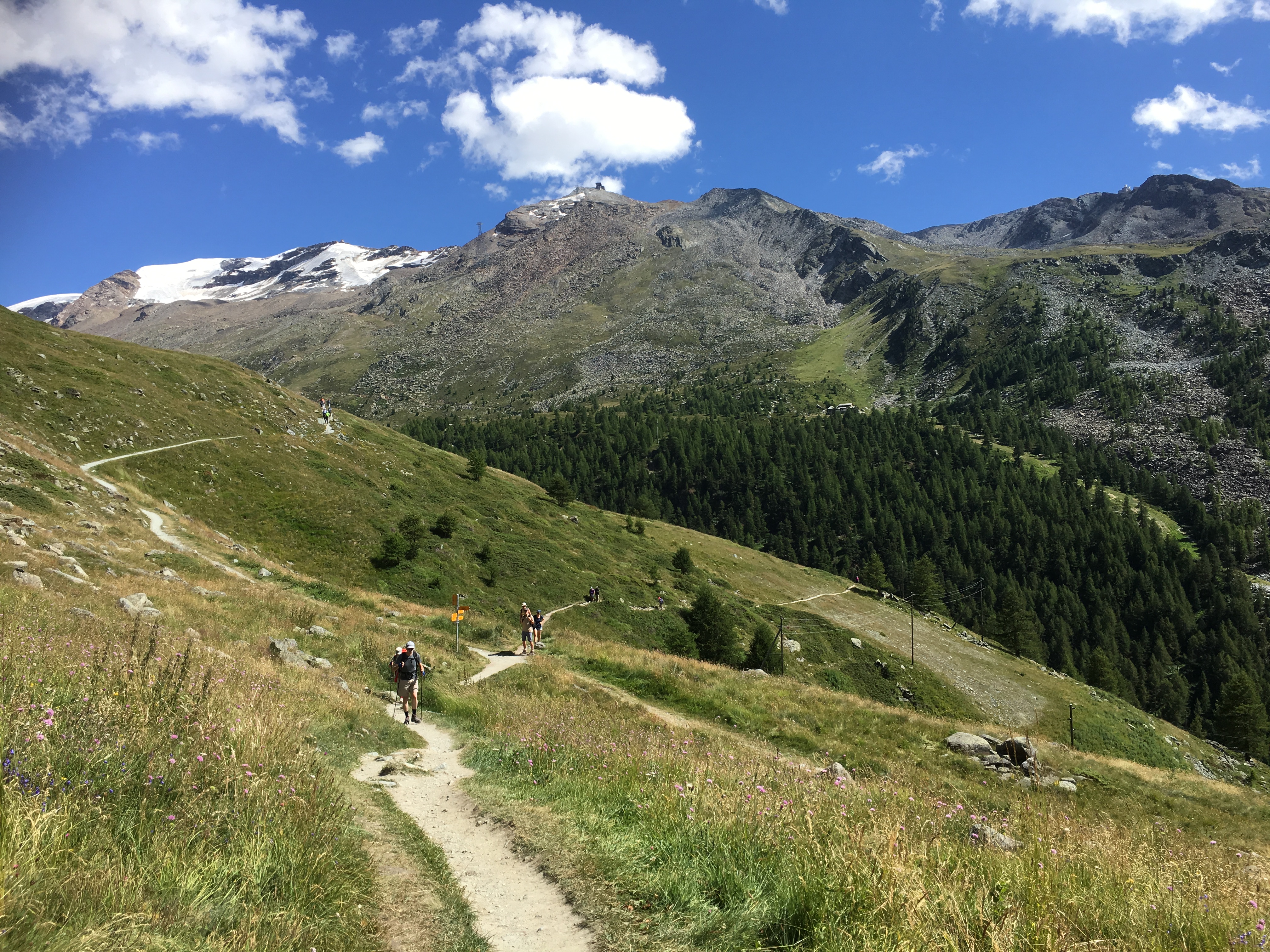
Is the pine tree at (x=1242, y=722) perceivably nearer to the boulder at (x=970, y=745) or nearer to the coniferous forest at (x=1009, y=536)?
the coniferous forest at (x=1009, y=536)

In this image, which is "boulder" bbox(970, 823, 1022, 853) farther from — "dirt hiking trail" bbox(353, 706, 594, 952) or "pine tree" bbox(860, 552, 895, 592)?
"pine tree" bbox(860, 552, 895, 592)

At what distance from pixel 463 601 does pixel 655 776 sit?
36434 mm

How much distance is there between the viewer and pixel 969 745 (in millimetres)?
18703

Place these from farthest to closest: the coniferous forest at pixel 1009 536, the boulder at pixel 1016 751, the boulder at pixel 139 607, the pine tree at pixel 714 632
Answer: the coniferous forest at pixel 1009 536 → the pine tree at pixel 714 632 → the boulder at pixel 1016 751 → the boulder at pixel 139 607

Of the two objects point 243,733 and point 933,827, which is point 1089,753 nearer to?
point 933,827

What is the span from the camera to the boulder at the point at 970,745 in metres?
18.4

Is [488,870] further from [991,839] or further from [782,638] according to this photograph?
[782,638]

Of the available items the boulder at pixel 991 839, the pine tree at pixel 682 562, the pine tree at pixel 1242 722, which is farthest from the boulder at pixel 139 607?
the pine tree at pixel 1242 722

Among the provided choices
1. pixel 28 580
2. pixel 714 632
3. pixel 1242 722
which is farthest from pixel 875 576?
pixel 28 580

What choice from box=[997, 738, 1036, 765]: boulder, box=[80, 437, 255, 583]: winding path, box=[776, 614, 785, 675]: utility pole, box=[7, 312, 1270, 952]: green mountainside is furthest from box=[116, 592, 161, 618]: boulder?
box=[776, 614, 785, 675]: utility pole

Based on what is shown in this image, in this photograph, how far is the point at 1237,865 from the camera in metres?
6.55

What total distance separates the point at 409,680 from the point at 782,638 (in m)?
49.4

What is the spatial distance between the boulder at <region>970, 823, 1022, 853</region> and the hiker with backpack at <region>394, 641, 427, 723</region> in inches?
475

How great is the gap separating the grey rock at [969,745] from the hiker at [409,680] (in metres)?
15.9
